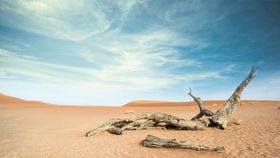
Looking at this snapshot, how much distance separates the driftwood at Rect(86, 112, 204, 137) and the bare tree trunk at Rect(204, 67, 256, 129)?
3.30 feet

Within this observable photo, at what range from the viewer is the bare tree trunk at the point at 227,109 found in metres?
14.8

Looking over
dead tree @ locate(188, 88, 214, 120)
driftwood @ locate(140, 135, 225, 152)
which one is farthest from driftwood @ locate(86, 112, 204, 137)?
driftwood @ locate(140, 135, 225, 152)

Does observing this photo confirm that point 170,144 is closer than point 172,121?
Yes

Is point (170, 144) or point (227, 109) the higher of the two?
point (227, 109)

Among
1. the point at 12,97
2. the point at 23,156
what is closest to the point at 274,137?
the point at 23,156

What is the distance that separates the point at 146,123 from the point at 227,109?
5.99 m

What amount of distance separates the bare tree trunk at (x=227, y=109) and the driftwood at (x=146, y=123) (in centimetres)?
101

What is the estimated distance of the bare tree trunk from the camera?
14.8 metres

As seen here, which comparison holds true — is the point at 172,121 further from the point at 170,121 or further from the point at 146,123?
the point at 146,123

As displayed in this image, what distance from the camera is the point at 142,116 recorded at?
15336 millimetres

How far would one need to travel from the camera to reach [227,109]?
1566 centimetres

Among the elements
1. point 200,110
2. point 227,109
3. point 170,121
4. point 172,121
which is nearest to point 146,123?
point 170,121

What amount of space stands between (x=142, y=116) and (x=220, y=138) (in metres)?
5.57

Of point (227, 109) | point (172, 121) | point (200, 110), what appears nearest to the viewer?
point (172, 121)
